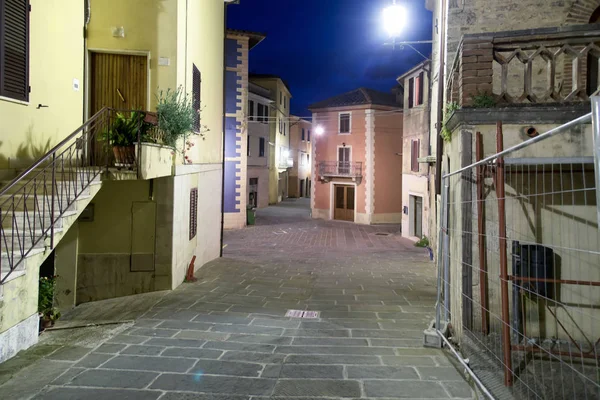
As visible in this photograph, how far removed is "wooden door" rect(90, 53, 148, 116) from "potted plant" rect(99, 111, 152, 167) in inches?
74.4

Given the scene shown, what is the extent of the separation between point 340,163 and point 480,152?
25.5m

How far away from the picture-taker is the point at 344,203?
31.1m

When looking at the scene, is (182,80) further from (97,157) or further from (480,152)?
(480,152)

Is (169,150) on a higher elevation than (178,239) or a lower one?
higher

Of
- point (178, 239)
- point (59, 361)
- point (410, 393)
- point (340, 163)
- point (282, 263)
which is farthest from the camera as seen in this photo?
point (340, 163)

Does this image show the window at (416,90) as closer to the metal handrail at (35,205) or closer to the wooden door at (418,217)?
the wooden door at (418,217)

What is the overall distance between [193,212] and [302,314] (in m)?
5.05

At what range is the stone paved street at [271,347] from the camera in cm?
436

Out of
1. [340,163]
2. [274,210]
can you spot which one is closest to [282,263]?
[340,163]

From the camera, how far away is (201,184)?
12.6m

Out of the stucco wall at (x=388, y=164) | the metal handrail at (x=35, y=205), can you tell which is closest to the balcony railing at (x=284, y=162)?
the stucco wall at (x=388, y=164)

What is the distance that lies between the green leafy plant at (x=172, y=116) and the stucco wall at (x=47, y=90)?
1.70m

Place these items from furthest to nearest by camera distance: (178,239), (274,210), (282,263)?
(274,210)
(282,263)
(178,239)

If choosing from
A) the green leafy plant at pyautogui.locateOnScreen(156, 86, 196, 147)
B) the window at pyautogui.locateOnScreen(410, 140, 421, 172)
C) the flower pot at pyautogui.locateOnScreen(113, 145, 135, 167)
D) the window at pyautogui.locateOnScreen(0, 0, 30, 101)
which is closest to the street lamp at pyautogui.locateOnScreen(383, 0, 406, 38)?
the green leafy plant at pyautogui.locateOnScreen(156, 86, 196, 147)
